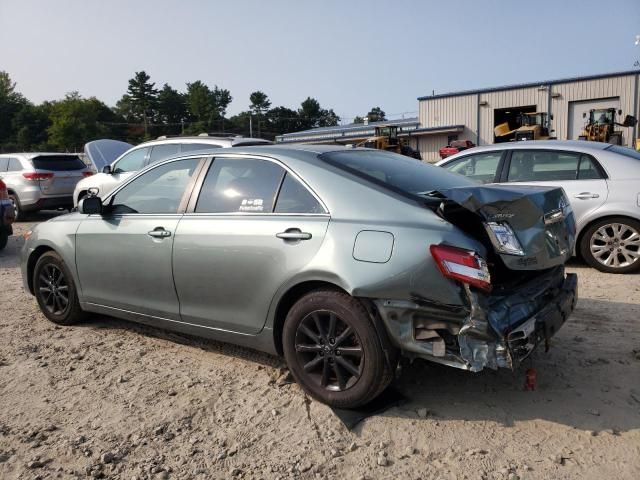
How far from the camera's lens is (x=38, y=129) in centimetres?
7969

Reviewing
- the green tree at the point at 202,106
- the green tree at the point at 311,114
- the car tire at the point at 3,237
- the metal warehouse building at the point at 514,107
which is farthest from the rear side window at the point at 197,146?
the green tree at the point at 311,114

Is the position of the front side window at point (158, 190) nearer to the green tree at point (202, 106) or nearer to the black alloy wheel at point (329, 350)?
the black alloy wheel at point (329, 350)

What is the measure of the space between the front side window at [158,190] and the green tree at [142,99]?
93283 mm

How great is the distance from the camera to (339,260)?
3.18 metres

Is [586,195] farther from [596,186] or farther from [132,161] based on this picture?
[132,161]

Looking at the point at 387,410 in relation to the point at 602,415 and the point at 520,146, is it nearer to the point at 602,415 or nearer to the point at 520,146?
the point at 602,415

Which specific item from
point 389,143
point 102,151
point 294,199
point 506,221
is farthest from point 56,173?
point 389,143

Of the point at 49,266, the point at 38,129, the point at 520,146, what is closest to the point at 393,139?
the point at 520,146

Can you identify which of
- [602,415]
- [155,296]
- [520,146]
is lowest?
[602,415]

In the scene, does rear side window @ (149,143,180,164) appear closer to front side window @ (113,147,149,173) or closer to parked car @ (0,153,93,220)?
front side window @ (113,147,149,173)

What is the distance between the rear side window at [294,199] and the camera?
11.4 feet

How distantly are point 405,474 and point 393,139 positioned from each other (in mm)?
32536

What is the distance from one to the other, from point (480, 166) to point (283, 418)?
5.02 metres

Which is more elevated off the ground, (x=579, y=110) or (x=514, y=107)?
(x=514, y=107)
